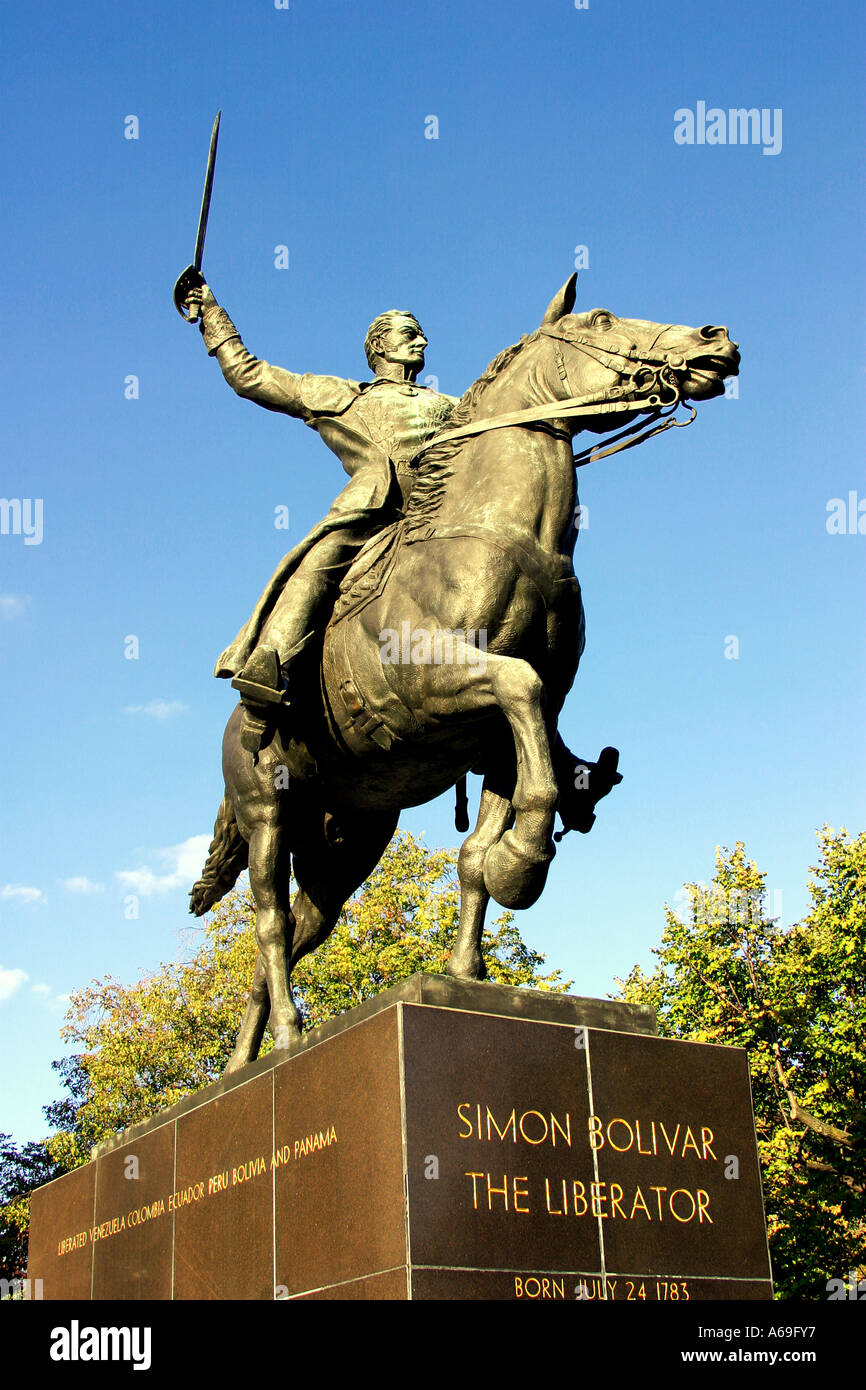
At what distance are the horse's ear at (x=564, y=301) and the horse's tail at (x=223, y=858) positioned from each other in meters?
3.87

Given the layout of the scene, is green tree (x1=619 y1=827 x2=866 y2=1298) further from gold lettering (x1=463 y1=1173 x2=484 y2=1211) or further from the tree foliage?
gold lettering (x1=463 y1=1173 x2=484 y2=1211)

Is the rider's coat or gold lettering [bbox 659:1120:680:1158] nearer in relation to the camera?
gold lettering [bbox 659:1120:680:1158]

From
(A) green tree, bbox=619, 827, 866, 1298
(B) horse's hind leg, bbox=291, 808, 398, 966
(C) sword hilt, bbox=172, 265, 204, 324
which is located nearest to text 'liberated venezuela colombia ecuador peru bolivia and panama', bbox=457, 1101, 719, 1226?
(B) horse's hind leg, bbox=291, 808, 398, 966

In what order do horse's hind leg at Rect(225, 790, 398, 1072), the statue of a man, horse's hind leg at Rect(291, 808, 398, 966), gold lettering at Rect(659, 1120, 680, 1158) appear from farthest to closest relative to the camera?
horse's hind leg at Rect(291, 808, 398, 966), horse's hind leg at Rect(225, 790, 398, 1072), the statue of a man, gold lettering at Rect(659, 1120, 680, 1158)

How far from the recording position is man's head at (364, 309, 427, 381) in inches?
344

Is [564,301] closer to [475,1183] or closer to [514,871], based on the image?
[514,871]

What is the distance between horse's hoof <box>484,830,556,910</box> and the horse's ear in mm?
3349

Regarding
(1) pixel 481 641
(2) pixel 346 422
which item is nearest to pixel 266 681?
(1) pixel 481 641

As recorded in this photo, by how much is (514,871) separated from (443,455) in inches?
106

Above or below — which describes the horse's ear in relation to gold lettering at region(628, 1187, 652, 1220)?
above

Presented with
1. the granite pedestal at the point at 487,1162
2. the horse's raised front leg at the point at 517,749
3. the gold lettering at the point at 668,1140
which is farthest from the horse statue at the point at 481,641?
the gold lettering at the point at 668,1140

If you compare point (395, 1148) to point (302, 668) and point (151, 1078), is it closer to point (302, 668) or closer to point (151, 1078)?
point (302, 668)

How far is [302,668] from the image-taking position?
7.75m
